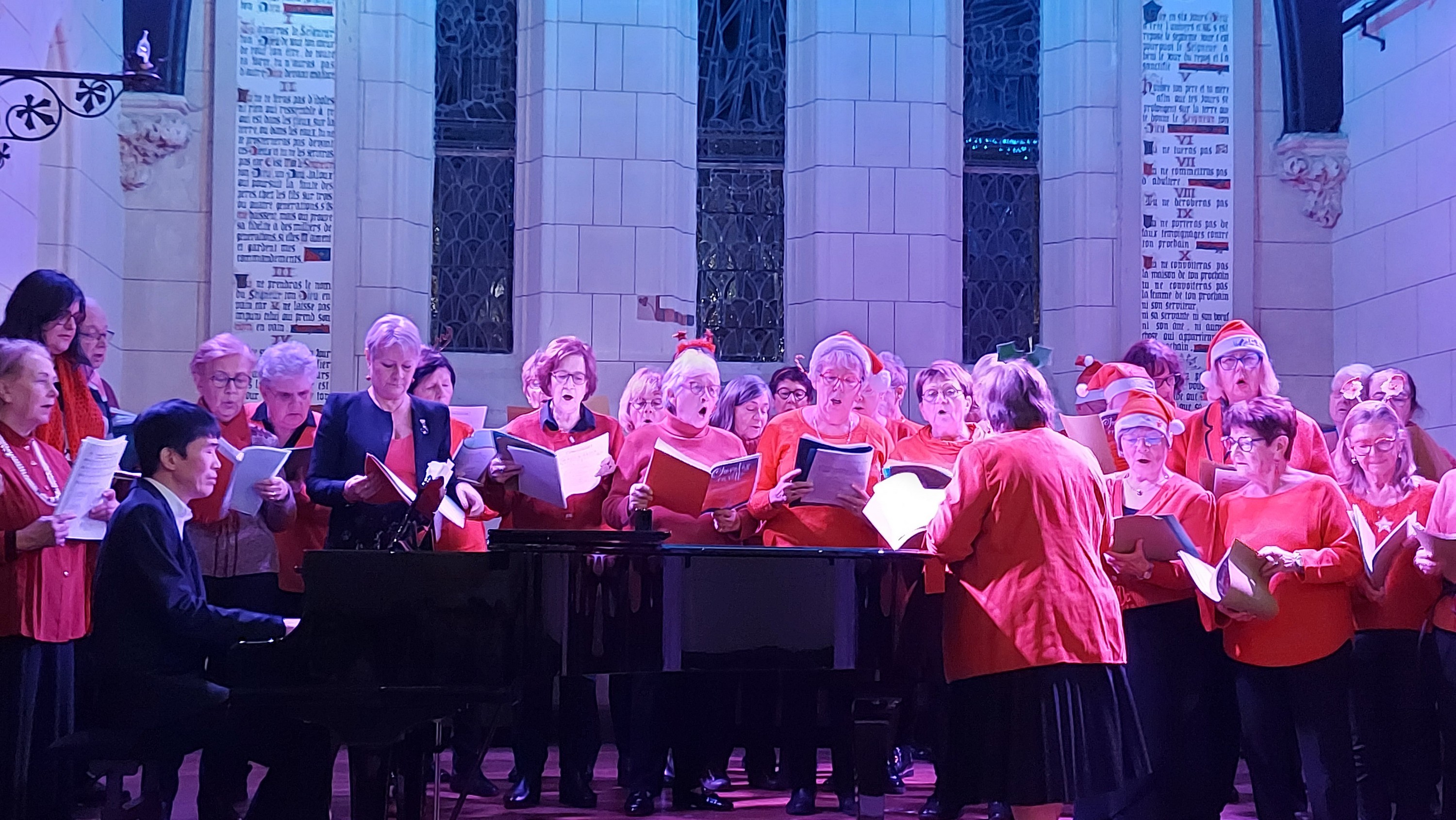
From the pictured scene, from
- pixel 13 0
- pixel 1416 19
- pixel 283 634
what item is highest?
pixel 1416 19

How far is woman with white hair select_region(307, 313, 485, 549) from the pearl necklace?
2.20 feet

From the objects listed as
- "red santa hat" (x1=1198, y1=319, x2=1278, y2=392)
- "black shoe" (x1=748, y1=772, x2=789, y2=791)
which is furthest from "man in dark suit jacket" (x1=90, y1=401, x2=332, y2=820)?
"red santa hat" (x1=1198, y1=319, x2=1278, y2=392)

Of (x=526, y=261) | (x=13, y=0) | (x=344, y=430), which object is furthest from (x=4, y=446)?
(x=526, y=261)

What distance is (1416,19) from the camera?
698cm

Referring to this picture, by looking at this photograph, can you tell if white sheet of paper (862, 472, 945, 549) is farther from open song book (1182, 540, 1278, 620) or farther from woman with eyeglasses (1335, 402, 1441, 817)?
woman with eyeglasses (1335, 402, 1441, 817)

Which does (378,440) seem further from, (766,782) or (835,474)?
(766,782)

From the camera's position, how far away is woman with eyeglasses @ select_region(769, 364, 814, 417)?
5543 millimetres

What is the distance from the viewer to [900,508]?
3.91 m

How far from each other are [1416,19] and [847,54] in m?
2.77

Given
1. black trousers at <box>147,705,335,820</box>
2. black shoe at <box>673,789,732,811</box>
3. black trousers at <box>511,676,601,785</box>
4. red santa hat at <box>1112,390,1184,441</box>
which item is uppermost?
red santa hat at <box>1112,390,1184,441</box>

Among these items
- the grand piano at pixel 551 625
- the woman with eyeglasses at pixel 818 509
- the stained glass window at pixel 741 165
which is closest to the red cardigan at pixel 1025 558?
the grand piano at pixel 551 625

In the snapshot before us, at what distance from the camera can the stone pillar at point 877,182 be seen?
24.8ft

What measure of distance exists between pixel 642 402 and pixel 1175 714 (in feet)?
7.25

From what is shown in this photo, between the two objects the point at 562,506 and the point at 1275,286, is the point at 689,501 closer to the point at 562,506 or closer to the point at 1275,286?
the point at 562,506
